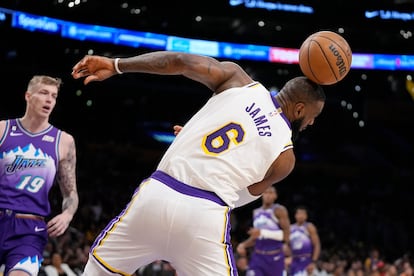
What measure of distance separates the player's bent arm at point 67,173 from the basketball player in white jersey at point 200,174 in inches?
65.2

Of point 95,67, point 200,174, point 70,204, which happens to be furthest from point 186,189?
point 70,204

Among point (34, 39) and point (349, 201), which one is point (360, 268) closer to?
point (349, 201)

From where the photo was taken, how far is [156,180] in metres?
3.59

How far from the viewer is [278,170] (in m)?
3.80

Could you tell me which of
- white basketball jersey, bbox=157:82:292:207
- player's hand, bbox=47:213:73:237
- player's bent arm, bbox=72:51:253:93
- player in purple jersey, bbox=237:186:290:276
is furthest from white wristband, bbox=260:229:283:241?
player's bent arm, bbox=72:51:253:93

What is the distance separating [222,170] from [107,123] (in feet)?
68.1

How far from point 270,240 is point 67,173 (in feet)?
15.8

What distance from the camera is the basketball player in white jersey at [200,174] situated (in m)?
3.48

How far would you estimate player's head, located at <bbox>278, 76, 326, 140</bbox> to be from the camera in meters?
3.87

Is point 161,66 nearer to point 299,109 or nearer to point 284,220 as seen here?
point 299,109

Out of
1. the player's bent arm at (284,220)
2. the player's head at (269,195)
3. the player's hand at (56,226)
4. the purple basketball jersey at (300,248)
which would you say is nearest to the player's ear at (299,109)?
the player's hand at (56,226)

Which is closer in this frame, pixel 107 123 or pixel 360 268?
pixel 360 268

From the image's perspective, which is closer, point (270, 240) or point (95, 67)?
point (95, 67)

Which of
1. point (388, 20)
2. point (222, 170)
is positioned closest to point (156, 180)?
point (222, 170)
